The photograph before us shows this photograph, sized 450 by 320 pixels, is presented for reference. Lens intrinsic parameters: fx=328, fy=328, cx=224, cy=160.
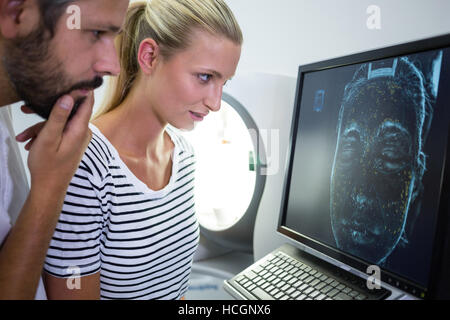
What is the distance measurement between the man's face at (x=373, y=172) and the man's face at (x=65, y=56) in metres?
0.47

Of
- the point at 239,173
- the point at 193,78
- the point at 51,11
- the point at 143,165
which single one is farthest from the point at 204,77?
the point at 239,173

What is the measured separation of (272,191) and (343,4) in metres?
0.61

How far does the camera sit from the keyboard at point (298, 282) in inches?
23.7

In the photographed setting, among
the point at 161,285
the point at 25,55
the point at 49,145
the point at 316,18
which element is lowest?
the point at 161,285

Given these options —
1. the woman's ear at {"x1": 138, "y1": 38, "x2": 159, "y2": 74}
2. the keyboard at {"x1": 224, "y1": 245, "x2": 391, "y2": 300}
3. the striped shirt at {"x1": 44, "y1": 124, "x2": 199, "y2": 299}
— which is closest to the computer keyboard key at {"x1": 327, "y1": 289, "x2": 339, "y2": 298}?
the keyboard at {"x1": 224, "y1": 245, "x2": 391, "y2": 300}

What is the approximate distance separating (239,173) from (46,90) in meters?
0.75

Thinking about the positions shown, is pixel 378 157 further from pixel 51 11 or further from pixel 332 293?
pixel 51 11

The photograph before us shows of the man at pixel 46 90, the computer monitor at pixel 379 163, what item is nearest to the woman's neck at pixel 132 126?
the man at pixel 46 90

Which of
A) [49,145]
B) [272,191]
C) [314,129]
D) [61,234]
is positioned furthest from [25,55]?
[272,191]

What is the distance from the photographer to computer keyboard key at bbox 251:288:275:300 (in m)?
0.64

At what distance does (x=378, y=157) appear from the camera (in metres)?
0.61

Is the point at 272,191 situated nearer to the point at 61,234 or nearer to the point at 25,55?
the point at 61,234

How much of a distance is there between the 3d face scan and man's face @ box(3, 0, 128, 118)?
471mm

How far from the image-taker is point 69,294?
531 mm
